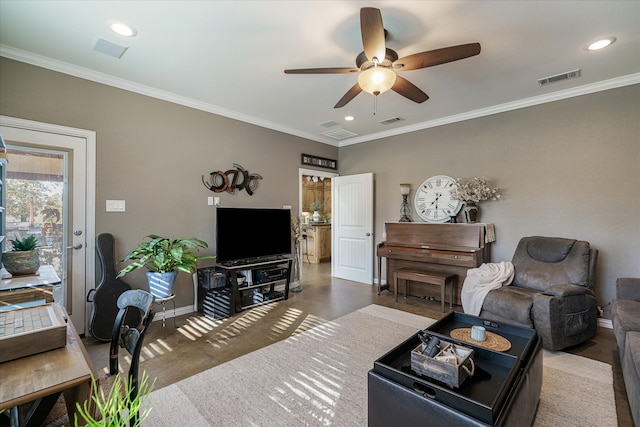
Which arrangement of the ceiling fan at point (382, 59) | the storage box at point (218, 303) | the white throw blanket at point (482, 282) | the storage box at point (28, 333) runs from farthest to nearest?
the storage box at point (218, 303) → the white throw blanket at point (482, 282) → the ceiling fan at point (382, 59) → the storage box at point (28, 333)

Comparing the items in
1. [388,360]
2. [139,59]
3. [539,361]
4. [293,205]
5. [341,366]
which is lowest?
[341,366]

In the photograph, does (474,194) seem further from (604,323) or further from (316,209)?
(316,209)

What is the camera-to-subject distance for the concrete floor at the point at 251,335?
245 cm

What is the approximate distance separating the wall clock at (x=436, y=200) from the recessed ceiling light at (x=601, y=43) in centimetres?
210

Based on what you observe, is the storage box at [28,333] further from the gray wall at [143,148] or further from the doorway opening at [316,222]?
the doorway opening at [316,222]

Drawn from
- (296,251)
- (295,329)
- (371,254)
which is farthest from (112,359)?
(371,254)

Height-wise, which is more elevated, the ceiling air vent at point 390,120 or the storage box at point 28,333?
the ceiling air vent at point 390,120

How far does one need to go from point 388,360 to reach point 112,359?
56.5 inches

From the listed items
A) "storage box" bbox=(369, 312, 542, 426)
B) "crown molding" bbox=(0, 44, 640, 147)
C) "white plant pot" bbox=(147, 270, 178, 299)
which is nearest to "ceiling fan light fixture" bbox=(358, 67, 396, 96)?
"storage box" bbox=(369, 312, 542, 426)

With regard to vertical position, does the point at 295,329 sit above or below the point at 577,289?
below

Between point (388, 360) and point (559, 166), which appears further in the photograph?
point (559, 166)

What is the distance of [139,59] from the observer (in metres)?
2.80

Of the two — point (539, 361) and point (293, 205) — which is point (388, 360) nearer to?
point (539, 361)

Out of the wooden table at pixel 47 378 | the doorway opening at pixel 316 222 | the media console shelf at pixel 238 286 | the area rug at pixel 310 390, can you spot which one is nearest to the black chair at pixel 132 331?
the wooden table at pixel 47 378
